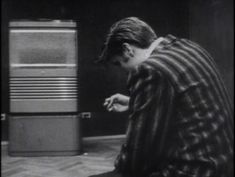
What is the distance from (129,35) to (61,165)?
2.53 metres

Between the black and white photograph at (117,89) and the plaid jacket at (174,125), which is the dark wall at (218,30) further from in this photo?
the plaid jacket at (174,125)

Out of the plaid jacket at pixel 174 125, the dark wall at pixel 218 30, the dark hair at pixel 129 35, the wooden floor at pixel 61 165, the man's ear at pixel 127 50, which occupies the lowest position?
the wooden floor at pixel 61 165

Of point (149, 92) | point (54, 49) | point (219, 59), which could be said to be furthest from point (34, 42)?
point (149, 92)

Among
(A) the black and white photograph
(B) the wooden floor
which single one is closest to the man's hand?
(A) the black and white photograph

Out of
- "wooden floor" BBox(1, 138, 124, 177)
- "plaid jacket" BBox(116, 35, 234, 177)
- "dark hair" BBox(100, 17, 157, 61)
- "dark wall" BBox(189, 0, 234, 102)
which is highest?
"dark wall" BBox(189, 0, 234, 102)

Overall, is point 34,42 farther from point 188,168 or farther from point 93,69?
point 188,168

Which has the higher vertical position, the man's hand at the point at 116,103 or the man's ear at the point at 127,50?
the man's ear at the point at 127,50

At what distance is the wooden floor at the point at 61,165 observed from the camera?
3412mm

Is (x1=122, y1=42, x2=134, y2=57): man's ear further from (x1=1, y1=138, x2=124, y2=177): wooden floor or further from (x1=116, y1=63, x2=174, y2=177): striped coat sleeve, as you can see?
(x1=1, y1=138, x2=124, y2=177): wooden floor

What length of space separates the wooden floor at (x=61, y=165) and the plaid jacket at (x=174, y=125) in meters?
2.22

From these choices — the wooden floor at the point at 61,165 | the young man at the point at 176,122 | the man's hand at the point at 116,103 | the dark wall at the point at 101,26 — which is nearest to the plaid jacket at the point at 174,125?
the young man at the point at 176,122

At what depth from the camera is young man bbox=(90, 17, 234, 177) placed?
3.82 ft

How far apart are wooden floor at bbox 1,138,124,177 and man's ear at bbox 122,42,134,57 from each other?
85.2 inches

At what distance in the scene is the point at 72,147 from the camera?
3.91m
